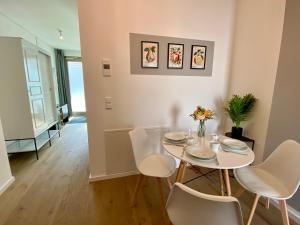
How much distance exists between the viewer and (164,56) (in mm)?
2172

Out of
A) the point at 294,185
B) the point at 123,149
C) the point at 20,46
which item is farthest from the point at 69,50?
the point at 294,185

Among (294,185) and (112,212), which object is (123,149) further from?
(294,185)

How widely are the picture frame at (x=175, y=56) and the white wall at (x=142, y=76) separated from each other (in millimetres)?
144

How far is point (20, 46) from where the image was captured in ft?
8.04

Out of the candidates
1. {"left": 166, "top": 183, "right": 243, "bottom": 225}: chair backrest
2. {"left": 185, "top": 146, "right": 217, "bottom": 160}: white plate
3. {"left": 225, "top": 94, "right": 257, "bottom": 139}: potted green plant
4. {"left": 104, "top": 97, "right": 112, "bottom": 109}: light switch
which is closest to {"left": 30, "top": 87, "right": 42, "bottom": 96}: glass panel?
{"left": 104, "top": 97, "right": 112, "bottom": 109}: light switch

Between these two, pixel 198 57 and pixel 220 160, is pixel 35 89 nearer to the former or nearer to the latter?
pixel 198 57

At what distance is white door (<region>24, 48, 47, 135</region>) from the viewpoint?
105 inches

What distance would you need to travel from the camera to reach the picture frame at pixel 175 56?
2180mm

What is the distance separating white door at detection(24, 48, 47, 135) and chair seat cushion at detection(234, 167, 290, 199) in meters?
3.09

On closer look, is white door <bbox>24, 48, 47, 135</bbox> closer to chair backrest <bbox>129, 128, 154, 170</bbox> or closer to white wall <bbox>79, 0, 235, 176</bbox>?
white wall <bbox>79, 0, 235, 176</bbox>

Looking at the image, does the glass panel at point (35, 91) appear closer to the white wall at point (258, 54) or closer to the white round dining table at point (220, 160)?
the white round dining table at point (220, 160)

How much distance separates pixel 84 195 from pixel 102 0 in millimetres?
2251

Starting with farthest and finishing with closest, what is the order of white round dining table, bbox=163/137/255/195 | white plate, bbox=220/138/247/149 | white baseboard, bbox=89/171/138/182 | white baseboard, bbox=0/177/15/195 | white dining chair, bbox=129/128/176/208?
white baseboard, bbox=89/171/138/182 < white baseboard, bbox=0/177/15/195 < white dining chair, bbox=129/128/176/208 < white plate, bbox=220/138/247/149 < white round dining table, bbox=163/137/255/195

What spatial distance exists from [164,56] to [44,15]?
98.1 inches
